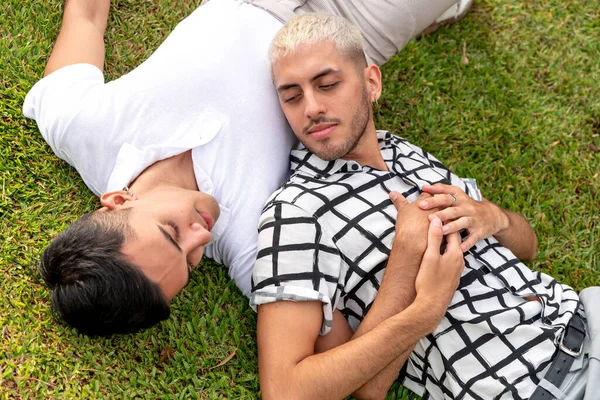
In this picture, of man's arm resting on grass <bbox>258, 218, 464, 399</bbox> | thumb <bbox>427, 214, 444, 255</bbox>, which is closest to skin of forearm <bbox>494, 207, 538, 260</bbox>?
Result: thumb <bbox>427, 214, 444, 255</bbox>

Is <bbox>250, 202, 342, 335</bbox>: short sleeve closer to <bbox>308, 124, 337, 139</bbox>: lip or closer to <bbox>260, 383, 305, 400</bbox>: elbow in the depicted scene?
<bbox>260, 383, 305, 400</bbox>: elbow

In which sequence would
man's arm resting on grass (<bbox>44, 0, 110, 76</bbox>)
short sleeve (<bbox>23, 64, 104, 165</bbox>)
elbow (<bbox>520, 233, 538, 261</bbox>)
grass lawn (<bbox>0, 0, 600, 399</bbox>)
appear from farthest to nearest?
elbow (<bbox>520, 233, 538, 261</bbox>) → man's arm resting on grass (<bbox>44, 0, 110, 76</bbox>) → short sleeve (<bbox>23, 64, 104, 165</bbox>) → grass lawn (<bbox>0, 0, 600, 399</bbox>)

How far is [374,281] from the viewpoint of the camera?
3125 millimetres

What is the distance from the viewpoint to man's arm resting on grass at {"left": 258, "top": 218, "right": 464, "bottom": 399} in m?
2.78

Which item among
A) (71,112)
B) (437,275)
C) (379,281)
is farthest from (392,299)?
(71,112)

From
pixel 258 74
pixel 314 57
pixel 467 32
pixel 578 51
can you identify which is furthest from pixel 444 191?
pixel 578 51

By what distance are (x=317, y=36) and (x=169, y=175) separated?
109cm

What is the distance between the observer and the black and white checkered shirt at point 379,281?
2.92m

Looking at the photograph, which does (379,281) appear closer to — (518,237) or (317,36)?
(518,237)

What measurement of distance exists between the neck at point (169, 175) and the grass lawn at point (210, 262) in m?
0.51

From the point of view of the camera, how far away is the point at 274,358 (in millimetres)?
2803

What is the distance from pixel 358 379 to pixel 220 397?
79cm

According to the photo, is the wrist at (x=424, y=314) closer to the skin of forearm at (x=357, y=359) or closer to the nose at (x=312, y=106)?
the skin of forearm at (x=357, y=359)

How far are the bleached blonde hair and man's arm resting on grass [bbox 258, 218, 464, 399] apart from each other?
4.00 feet
